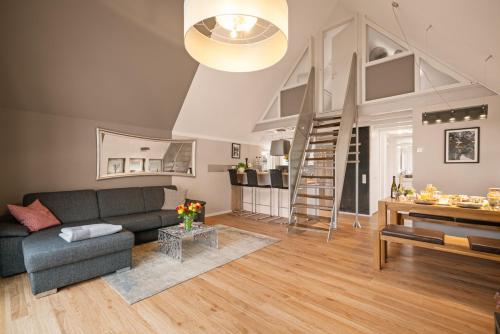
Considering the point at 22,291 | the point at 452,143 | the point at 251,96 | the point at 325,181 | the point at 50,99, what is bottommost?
the point at 22,291

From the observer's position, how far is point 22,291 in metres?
2.26

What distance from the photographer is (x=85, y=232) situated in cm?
249

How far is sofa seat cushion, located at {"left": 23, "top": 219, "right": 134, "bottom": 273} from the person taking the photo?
6.97 ft

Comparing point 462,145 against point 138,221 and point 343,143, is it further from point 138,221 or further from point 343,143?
point 138,221

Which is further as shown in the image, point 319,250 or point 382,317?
point 319,250

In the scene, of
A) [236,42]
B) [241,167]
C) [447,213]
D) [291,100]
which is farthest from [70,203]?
[291,100]

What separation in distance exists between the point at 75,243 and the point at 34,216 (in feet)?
3.41

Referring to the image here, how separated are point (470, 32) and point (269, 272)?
11.5 feet

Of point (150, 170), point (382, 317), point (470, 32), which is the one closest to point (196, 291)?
point (382, 317)

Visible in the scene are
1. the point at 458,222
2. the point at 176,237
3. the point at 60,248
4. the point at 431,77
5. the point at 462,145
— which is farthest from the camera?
the point at 431,77

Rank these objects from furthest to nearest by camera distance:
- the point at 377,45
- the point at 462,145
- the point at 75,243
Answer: the point at 377,45 → the point at 462,145 → the point at 75,243

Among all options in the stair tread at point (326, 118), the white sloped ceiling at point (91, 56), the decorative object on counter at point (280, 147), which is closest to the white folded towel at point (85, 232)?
the white sloped ceiling at point (91, 56)

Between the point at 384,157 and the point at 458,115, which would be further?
the point at 384,157

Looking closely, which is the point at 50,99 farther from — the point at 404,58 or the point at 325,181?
the point at 404,58
